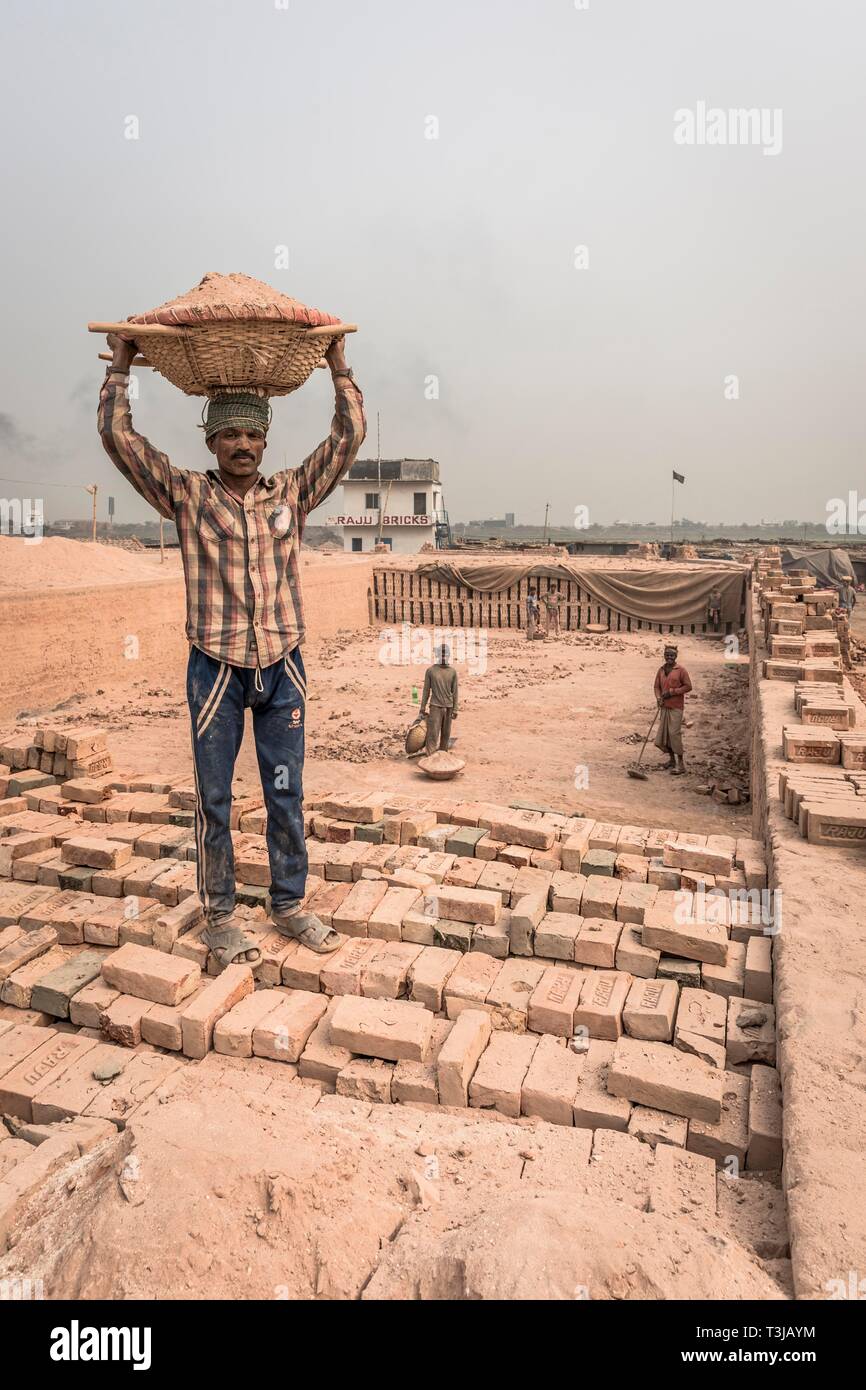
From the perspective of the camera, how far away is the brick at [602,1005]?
3.03 meters

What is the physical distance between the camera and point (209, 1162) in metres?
2.00

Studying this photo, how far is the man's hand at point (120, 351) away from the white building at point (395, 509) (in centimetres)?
4129

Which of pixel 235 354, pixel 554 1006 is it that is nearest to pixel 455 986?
pixel 554 1006

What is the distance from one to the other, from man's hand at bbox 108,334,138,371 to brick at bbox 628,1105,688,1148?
317 cm

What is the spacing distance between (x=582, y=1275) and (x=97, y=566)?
18.0m

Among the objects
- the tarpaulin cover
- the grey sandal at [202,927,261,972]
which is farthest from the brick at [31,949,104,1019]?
the tarpaulin cover

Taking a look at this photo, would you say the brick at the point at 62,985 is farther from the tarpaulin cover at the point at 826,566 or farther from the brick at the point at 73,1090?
the tarpaulin cover at the point at 826,566

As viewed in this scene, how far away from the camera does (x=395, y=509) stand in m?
45.0

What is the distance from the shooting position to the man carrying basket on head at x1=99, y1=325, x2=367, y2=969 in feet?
10.4

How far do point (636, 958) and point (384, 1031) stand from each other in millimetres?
1126

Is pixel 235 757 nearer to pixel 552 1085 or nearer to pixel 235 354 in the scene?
pixel 235 354

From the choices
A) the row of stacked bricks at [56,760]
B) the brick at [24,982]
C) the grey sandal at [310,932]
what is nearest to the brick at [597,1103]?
the grey sandal at [310,932]

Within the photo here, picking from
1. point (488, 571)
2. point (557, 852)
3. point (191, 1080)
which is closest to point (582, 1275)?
point (191, 1080)

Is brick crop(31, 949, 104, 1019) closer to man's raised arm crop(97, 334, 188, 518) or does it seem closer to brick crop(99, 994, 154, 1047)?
brick crop(99, 994, 154, 1047)
